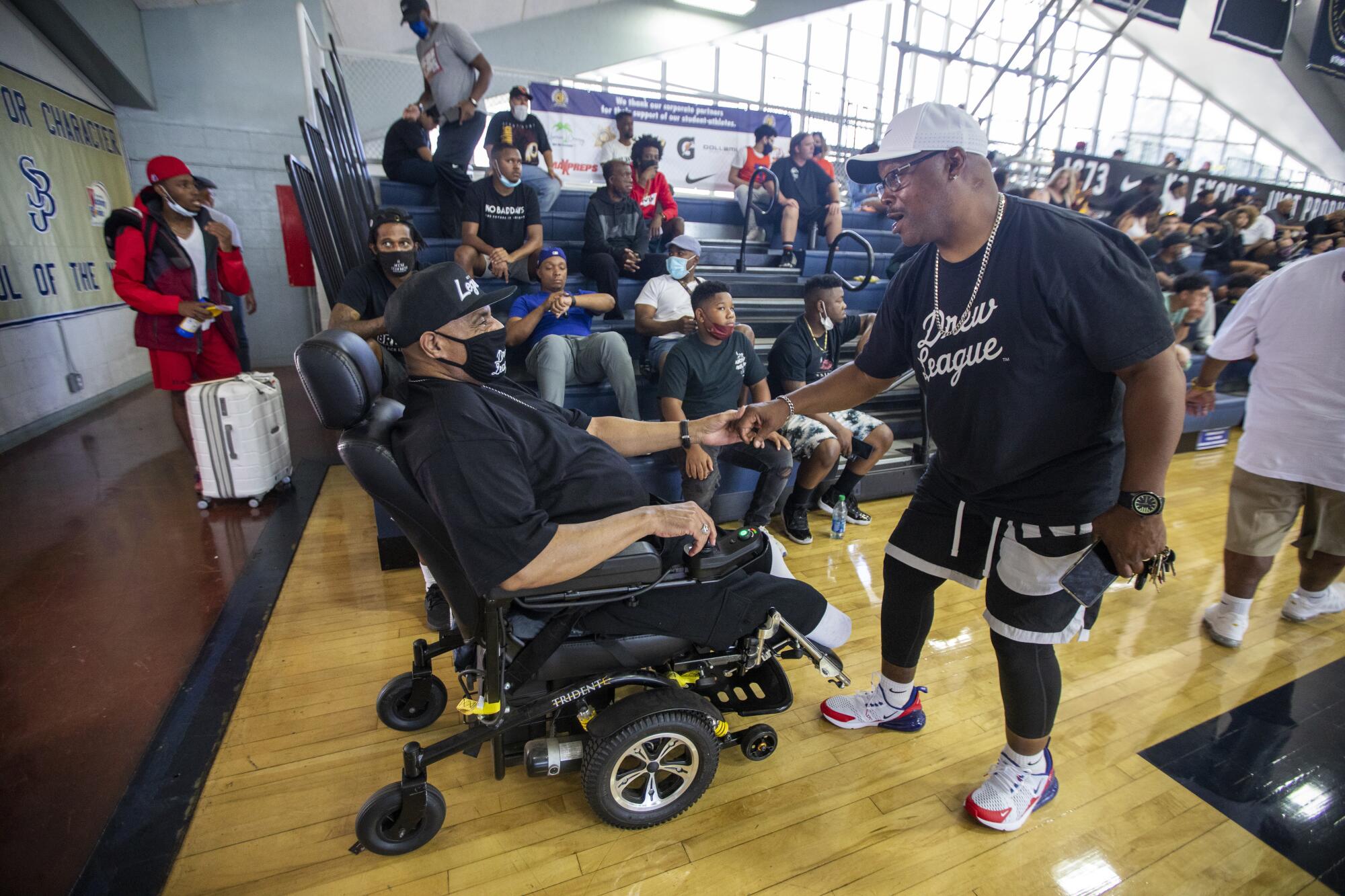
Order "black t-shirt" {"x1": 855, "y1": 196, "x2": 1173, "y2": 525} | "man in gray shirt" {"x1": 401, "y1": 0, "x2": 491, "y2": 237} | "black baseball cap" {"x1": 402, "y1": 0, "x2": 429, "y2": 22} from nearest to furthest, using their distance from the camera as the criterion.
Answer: "black t-shirt" {"x1": 855, "y1": 196, "x2": 1173, "y2": 525} < "black baseball cap" {"x1": 402, "y1": 0, "x2": 429, "y2": 22} < "man in gray shirt" {"x1": 401, "y1": 0, "x2": 491, "y2": 237}

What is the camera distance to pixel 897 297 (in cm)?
158

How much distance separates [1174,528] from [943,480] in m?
2.82

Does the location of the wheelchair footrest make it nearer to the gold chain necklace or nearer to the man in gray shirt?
the gold chain necklace

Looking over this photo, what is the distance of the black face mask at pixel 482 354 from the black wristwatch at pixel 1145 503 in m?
1.39

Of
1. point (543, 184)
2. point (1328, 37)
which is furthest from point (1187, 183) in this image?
point (543, 184)

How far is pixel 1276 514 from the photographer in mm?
2260

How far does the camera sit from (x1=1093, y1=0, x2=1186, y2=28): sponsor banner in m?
7.60

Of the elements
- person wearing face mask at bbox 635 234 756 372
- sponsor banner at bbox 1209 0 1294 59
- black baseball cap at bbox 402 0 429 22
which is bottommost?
person wearing face mask at bbox 635 234 756 372

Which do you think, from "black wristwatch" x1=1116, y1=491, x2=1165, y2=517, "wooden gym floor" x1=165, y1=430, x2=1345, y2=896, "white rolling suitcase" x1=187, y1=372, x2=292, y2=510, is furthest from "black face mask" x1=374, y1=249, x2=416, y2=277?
"black wristwatch" x1=1116, y1=491, x2=1165, y2=517

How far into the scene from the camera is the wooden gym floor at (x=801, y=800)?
1.42 metres

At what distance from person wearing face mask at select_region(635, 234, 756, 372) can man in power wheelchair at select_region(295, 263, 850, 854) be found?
2120mm

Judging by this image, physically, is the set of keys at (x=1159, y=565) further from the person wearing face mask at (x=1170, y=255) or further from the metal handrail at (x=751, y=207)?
the person wearing face mask at (x=1170, y=255)

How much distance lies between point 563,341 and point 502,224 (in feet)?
3.92

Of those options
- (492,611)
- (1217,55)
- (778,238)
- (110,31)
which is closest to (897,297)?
(492,611)
